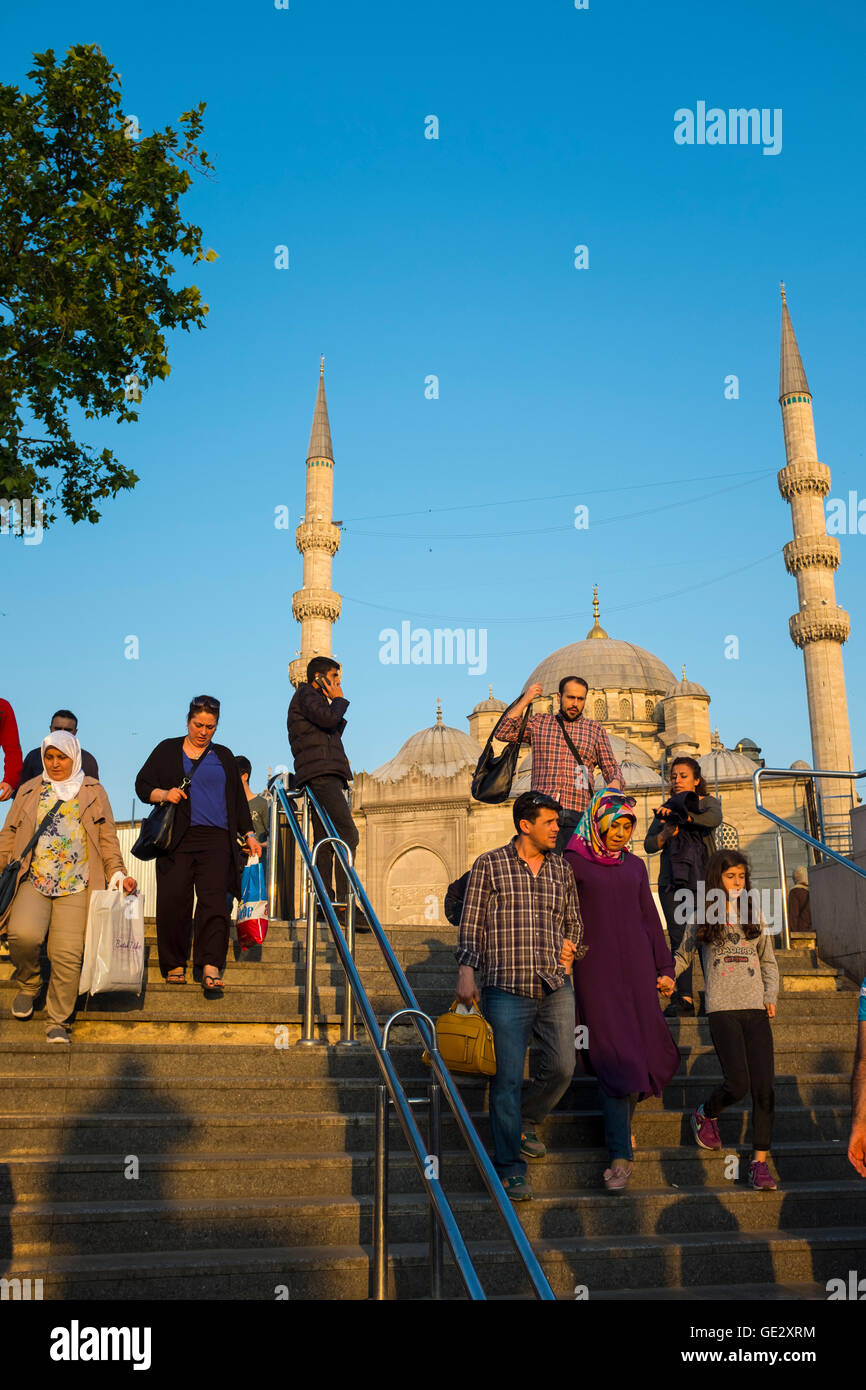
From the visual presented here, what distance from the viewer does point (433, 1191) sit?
371 centimetres

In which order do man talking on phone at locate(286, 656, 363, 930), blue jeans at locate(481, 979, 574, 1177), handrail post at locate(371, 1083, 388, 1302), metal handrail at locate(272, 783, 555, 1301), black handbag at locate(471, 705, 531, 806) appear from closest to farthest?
metal handrail at locate(272, 783, 555, 1301) → handrail post at locate(371, 1083, 388, 1302) → blue jeans at locate(481, 979, 574, 1177) → black handbag at locate(471, 705, 531, 806) → man talking on phone at locate(286, 656, 363, 930)

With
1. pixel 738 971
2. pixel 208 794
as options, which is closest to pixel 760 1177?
pixel 738 971

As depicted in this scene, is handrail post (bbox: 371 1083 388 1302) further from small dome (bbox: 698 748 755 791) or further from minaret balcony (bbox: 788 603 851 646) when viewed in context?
minaret balcony (bbox: 788 603 851 646)

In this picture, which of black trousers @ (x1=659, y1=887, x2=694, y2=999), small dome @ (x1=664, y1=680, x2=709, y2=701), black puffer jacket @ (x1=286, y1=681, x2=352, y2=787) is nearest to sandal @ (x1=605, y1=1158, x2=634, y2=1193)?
black trousers @ (x1=659, y1=887, x2=694, y2=999)

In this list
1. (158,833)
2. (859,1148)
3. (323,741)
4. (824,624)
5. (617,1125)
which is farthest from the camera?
(824,624)

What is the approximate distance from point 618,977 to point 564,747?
2225 mm

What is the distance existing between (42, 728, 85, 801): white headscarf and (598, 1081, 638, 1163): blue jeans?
3050mm

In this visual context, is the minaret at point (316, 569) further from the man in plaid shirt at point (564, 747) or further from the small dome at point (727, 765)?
the man in plaid shirt at point (564, 747)

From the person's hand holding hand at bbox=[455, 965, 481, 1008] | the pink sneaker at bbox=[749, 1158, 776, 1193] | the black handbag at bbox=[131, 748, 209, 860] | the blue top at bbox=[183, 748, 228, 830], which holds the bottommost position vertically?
the pink sneaker at bbox=[749, 1158, 776, 1193]

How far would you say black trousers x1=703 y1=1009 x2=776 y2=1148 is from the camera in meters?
5.36

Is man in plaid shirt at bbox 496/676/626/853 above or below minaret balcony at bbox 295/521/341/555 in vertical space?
below

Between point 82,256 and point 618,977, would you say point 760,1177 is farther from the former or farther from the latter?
point 82,256

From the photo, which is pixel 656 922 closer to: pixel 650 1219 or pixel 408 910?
pixel 650 1219

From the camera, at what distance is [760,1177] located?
5219 mm
